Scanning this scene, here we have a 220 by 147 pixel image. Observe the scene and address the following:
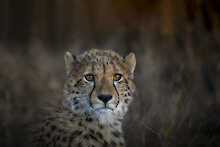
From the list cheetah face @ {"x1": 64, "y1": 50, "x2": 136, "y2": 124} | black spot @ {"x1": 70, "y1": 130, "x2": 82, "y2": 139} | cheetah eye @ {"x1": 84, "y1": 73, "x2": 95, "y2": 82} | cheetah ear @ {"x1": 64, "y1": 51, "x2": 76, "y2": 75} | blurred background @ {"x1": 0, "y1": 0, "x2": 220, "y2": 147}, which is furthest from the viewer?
blurred background @ {"x1": 0, "y1": 0, "x2": 220, "y2": 147}

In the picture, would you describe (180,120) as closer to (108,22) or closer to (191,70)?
(191,70)

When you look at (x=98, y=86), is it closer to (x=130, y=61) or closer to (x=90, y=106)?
(x=90, y=106)

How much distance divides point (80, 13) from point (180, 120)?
13.5m

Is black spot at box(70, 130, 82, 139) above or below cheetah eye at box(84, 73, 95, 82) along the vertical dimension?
below

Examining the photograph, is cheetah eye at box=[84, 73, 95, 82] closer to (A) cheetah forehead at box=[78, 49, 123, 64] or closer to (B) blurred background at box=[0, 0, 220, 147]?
(A) cheetah forehead at box=[78, 49, 123, 64]

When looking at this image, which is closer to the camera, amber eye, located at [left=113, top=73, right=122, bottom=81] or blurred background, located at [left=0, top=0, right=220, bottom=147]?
amber eye, located at [left=113, top=73, right=122, bottom=81]

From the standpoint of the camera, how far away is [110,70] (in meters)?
3.22

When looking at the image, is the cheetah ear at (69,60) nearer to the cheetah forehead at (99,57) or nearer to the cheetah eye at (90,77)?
the cheetah forehead at (99,57)

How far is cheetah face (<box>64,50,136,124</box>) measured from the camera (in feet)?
10.1

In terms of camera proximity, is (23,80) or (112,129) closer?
(112,129)

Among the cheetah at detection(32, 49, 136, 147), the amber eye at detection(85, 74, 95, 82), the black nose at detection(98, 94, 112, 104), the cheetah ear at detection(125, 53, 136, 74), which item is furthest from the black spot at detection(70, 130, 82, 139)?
the cheetah ear at detection(125, 53, 136, 74)

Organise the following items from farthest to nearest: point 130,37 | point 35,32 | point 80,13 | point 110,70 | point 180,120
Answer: point 80,13 → point 35,32 → point 130,37 → point 180,120 → point 110,70

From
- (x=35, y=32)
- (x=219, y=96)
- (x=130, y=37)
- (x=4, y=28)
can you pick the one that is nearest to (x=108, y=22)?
(x=35, y=32)

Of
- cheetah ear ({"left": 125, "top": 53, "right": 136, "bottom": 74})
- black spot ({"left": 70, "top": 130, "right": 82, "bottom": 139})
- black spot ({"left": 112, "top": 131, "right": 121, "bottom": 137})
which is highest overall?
cheetah ear ({"left": 125, "top": 53, "right": 136, "bottom": 74})
